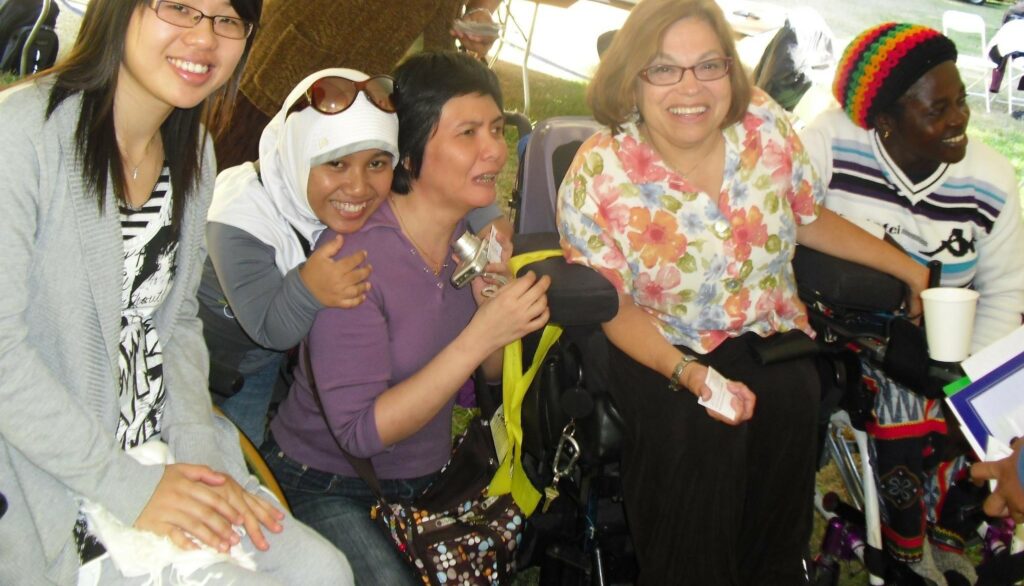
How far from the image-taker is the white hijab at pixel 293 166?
6.98 ft

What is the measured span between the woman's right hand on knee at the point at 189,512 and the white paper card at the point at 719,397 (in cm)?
106

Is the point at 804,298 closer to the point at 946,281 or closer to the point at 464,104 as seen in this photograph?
the point at 946,281

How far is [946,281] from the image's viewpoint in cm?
263

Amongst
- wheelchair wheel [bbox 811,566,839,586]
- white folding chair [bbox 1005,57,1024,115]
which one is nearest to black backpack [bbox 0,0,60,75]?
wheelchair wheel [bbox 811,566,839,586]

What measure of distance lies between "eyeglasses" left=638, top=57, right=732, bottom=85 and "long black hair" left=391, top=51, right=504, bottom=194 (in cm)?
40

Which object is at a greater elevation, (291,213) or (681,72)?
(681,72)

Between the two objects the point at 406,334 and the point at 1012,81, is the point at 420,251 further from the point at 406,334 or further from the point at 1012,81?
the point at 1012,81

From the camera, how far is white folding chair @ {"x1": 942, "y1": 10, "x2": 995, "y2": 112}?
320 inches

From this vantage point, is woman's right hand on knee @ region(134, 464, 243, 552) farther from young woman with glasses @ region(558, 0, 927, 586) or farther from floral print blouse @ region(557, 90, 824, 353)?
floral print blouse @ region(557, 90, 824, 353)

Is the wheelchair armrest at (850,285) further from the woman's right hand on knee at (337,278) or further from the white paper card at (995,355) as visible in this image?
the woman's right hand on knee at (337,278)

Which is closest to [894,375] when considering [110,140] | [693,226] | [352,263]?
[693,226]

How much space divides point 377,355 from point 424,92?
63 centimetres

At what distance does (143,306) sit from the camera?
1.85 meters

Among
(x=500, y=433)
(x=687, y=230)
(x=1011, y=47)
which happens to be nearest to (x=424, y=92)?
(x=687, y=230)
